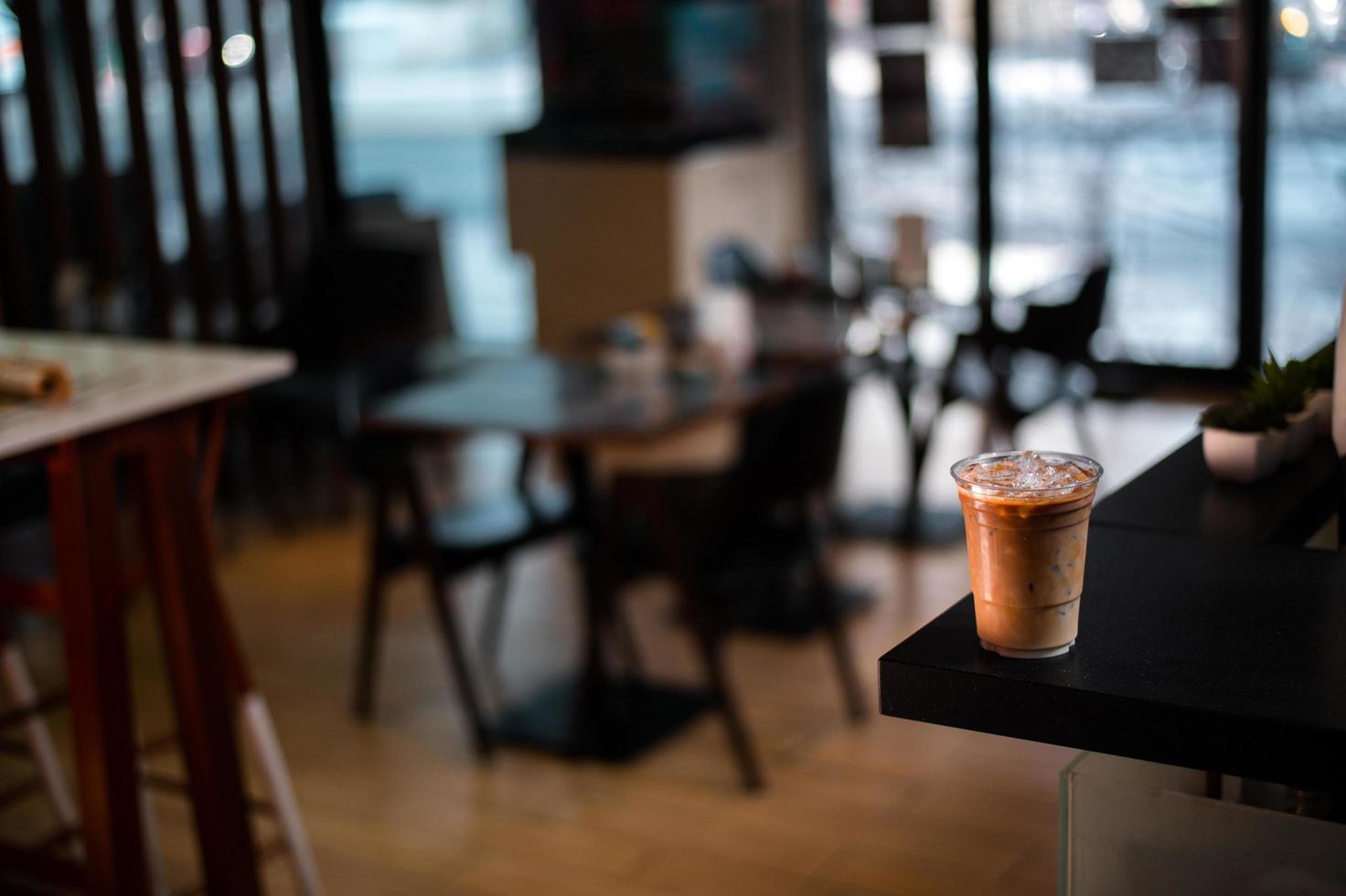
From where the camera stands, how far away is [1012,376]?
16.8ft

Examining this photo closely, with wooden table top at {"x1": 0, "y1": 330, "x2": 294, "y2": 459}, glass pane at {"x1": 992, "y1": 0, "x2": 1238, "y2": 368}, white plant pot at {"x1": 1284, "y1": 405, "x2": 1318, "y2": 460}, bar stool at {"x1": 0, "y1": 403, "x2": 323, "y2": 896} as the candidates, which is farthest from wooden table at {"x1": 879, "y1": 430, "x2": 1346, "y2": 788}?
glass pane at {"x1": 992, "y1": 0, "x2": 1238, "y2": 368}

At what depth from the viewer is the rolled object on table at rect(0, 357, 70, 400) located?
103 inches

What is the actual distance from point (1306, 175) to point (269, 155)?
4.03 metres

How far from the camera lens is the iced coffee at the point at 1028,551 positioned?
142 centimetres

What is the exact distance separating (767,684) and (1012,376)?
5.26ft

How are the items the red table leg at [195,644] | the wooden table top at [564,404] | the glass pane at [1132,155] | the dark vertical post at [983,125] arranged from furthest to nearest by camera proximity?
the dark vertical post at [983,125], the glass pane at [1132,155], the wooden table top at [564,404], the red table leg at [195,644]

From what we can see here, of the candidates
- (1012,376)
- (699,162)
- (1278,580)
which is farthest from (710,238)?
(1278,580)

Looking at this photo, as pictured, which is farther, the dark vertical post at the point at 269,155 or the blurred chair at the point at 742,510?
the dark vertical post at the point at 269,155

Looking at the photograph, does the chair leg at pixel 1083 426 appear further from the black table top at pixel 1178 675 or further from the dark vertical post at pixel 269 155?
the black table top at pixel 1178 675

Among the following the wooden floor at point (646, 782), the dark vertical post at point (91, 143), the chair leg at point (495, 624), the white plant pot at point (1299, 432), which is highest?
the dark vertical post at point (91, 143)

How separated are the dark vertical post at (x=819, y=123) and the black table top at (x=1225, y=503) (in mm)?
5092

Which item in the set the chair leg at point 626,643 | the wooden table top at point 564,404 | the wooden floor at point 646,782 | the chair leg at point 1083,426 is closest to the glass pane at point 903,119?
the chair leg at point 1083,426

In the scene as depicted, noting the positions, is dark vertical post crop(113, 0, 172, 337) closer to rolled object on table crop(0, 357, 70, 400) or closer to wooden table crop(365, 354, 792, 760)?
wooden table crop(365, 354, 792, 760)

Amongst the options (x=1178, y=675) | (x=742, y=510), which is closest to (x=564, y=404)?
(x=742, y=510)
